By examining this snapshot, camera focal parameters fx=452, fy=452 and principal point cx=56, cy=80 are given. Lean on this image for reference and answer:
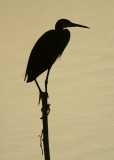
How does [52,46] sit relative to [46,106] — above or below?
above

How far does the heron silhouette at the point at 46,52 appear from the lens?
500 centimetres

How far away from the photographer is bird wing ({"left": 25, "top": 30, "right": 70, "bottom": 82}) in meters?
5.00

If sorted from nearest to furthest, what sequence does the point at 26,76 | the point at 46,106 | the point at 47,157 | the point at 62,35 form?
1. the point at 47,157
2. the point at 46,106
3. the point at 26,76
4. the point at 62,35

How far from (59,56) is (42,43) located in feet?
1.23

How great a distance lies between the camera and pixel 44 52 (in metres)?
5.17

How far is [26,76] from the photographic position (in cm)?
503

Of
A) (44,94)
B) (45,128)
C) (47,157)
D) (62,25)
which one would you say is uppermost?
(62,25)

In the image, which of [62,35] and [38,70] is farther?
[62,35]

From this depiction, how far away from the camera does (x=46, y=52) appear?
17.1 ft

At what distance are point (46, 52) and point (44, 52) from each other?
59 mm

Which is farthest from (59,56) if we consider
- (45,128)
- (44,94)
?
(45,128)

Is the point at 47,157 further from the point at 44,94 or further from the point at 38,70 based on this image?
the point at 38,70

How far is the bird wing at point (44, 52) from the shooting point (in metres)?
5.00

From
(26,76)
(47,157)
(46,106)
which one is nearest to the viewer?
(47,157)
